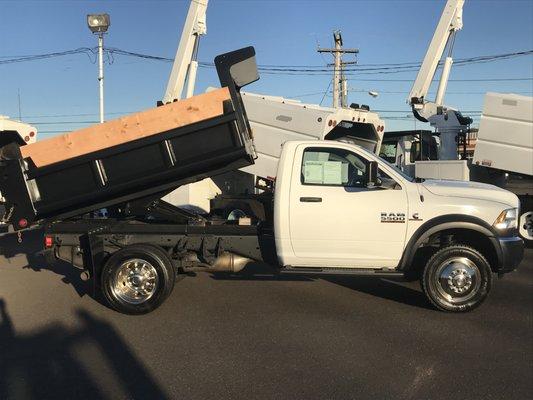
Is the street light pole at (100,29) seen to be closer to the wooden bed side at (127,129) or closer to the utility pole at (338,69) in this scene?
the wooden bed side at (127,129)

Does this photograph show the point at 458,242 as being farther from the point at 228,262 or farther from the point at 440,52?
the point at 440,52

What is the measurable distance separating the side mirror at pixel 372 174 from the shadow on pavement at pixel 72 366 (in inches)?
128

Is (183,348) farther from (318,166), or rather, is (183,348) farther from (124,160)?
(318,166)

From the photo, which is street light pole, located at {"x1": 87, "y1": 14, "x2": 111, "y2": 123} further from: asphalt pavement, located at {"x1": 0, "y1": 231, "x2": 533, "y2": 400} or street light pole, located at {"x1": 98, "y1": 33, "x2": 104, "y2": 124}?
asphalt pavement, located at {"x1": 0, "y1": 231, "x2": 533, "y2": 400}

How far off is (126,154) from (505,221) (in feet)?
15.1

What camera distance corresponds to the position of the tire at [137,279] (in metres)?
6.30

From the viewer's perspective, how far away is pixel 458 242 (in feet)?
21.4

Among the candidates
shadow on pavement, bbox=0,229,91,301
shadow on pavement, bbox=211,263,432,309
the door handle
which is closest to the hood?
the door handle

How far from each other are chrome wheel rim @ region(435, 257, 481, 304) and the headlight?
0.53 m

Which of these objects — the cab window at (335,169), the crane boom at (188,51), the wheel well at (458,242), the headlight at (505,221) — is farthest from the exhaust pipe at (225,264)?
the crane boom at (188,51)

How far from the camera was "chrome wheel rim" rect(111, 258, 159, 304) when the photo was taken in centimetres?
637

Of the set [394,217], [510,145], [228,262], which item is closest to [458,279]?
[394,217]

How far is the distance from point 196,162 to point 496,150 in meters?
8.34

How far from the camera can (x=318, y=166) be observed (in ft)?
21.7
